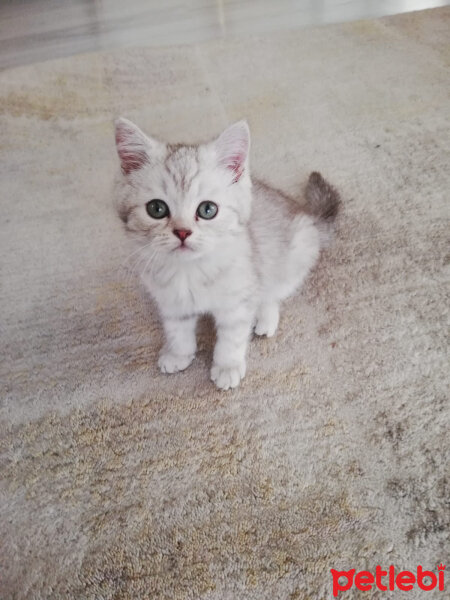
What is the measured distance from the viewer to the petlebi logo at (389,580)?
69 centimetres

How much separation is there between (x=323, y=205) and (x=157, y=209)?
1.75 feet

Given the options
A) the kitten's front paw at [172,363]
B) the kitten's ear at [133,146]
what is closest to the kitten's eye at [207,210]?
the kitten's ear at [133,146]

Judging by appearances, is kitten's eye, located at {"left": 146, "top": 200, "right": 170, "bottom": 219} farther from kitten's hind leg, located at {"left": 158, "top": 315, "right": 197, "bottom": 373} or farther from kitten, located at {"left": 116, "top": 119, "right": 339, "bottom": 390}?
kitten's hind leg, located at {"left": 158, "top": 315, "right": 197, "bottom": 373}

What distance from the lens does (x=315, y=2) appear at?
244cm

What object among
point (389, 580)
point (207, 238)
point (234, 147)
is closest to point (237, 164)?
point (234, 147)

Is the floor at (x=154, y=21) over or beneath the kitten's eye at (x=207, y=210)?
beneath

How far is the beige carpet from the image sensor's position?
29.2 inches

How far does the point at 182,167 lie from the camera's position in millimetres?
793

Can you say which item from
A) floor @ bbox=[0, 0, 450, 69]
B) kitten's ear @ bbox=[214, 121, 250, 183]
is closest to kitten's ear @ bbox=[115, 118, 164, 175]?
kitten's ear @ bbox=[214, 121, 250, 183]

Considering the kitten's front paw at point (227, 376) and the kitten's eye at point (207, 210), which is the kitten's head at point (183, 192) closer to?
the kitten's eye at point (207, 210)

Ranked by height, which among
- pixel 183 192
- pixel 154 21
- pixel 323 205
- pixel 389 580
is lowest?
pixel 389 580

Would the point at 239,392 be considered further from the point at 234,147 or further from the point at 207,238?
the point at 234,147

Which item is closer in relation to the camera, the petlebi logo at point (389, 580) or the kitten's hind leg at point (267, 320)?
the petlebi logo at point (389, 580)

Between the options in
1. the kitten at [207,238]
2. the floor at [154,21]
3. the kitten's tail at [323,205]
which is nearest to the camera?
the kitten at [207,238]
